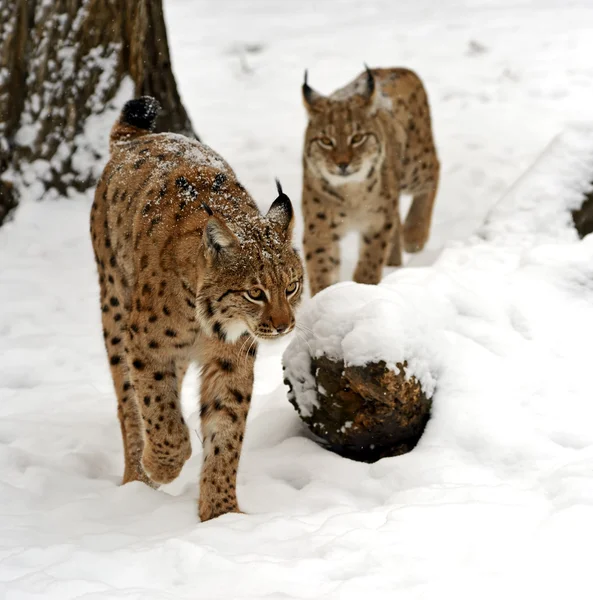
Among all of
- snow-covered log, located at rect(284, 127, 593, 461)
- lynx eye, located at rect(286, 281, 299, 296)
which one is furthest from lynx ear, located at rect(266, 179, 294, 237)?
snow-covered log, located at rect(284, 127, 593, 461)

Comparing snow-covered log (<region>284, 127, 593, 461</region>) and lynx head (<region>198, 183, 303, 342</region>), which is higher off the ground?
lynx head (<region>198, 183, 303, 342</region>)

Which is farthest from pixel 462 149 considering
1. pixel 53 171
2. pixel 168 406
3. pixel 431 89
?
pixel 168 406

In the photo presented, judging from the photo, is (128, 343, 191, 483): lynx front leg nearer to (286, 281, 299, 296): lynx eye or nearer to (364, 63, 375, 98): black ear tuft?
(286, 281, 299, 296): lynx eye

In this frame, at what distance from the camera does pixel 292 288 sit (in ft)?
12.6

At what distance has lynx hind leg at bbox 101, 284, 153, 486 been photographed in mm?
4820

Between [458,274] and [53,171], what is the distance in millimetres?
3376

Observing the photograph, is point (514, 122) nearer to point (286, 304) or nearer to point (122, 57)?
point (122, 57)

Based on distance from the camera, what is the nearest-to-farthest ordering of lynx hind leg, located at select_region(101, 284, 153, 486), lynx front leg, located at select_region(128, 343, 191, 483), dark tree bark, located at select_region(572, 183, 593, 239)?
lynx front leg, located at select_region(128, 343, 191, 483) < lynx hind leg, located at select_region(101, 284, 153, 486) < dark tree bark, located at select_region(572, 183, 593, 239)

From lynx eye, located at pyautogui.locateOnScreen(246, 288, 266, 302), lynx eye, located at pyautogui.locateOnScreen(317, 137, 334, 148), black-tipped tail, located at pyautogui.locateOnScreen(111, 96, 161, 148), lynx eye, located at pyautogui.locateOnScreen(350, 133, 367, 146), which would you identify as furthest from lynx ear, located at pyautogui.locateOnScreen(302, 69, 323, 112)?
lynx eye, located at pyautogui.locateOnScreen(246, 288, 266, 302)

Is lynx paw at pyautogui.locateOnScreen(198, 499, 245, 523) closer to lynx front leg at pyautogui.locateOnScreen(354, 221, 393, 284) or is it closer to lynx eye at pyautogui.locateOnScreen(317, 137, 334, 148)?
lynx front leg at pyautogui.locateOnScreen(354, 221, 393, 284)

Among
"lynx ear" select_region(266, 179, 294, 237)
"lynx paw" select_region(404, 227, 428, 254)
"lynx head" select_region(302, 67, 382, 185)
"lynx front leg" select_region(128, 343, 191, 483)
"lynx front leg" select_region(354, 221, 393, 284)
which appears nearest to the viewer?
"lynx ear" select_region(266, 179, 294, 237)

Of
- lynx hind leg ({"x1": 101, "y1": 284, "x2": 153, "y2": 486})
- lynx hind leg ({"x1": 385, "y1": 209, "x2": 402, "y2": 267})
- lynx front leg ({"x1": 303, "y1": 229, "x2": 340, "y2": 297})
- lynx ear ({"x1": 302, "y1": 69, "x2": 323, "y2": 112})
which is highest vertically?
lynx ear ({"x1": 302, "y1": 69, "x2": 323, "y2": 112})

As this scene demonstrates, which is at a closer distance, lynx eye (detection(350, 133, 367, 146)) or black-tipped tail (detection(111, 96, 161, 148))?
black-tipped tail (detection(111, 96, 161, 148))

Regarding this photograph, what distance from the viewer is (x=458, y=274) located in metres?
5.40
